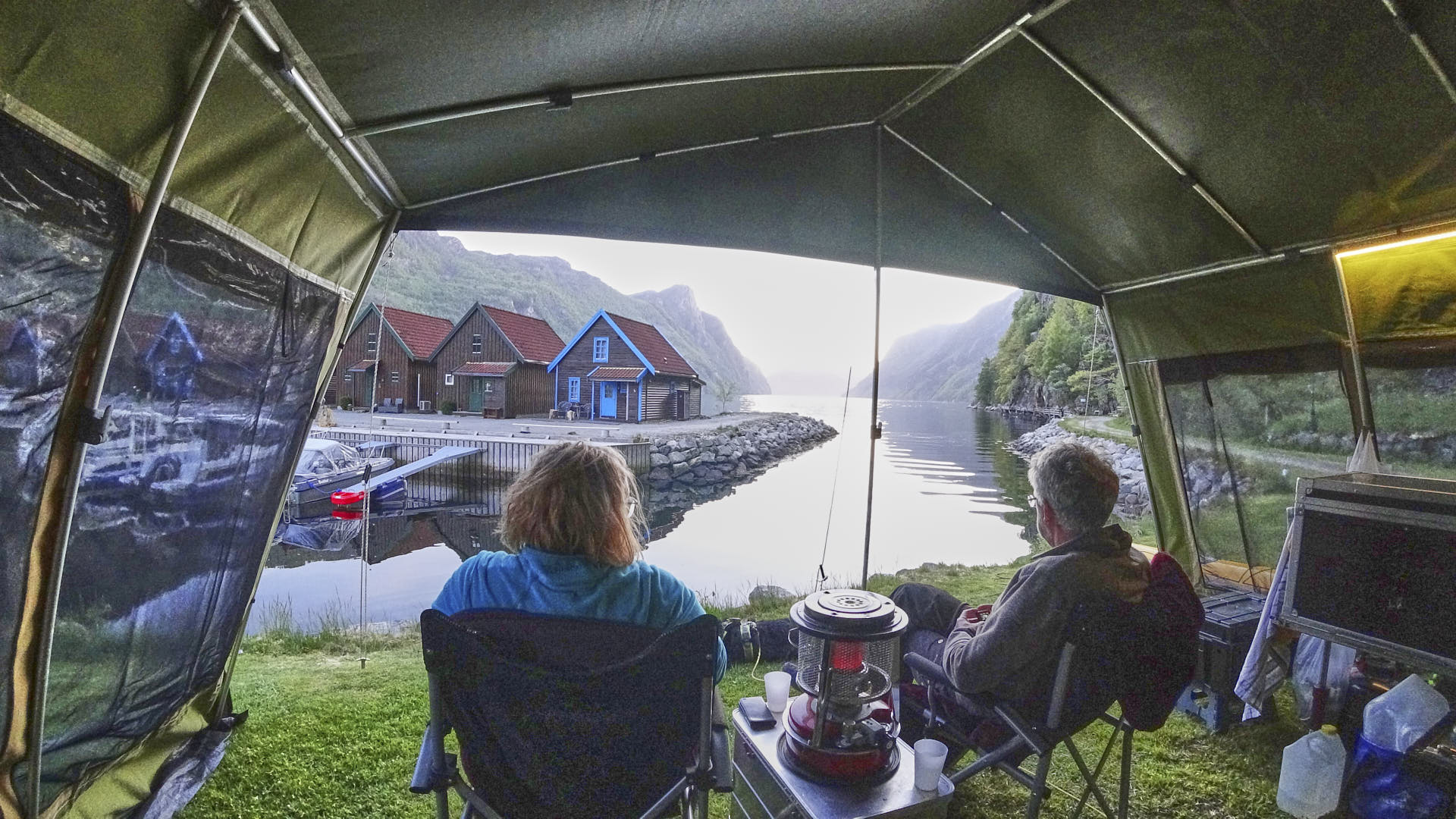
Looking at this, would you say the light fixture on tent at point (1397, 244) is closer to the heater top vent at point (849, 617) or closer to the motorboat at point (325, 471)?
the heater top vent at point (849, 617)

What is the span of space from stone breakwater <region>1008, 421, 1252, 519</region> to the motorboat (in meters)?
11.7

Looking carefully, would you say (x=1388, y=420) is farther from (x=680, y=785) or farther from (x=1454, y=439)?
(x=680, y=785)

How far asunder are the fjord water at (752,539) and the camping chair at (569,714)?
326 centimetres

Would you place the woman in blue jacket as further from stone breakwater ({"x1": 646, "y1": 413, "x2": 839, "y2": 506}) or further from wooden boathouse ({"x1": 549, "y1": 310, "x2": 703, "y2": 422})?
wooden boathouse ({"x1": 549, "y1": 310, "x2": 703, "y2": 422})

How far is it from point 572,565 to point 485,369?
66.4ft

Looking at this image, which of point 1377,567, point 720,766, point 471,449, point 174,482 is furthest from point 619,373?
point 720,766

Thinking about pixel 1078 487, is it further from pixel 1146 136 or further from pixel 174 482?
pixel 174 482

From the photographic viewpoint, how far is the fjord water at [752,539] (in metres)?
7.80

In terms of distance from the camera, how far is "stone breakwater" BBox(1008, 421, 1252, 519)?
130 inches

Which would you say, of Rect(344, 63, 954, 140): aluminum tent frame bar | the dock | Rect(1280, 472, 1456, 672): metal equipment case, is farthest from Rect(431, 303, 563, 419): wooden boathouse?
Rect(1280, 472, 1456, 672): metal equipment case

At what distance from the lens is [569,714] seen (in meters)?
1.26

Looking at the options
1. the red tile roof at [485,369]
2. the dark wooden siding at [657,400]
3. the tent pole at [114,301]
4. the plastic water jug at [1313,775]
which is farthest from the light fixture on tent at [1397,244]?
the red tile roof at [485,369]

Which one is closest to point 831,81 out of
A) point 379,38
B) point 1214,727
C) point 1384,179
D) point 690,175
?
point 690,175

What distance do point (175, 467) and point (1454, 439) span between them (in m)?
4.36
